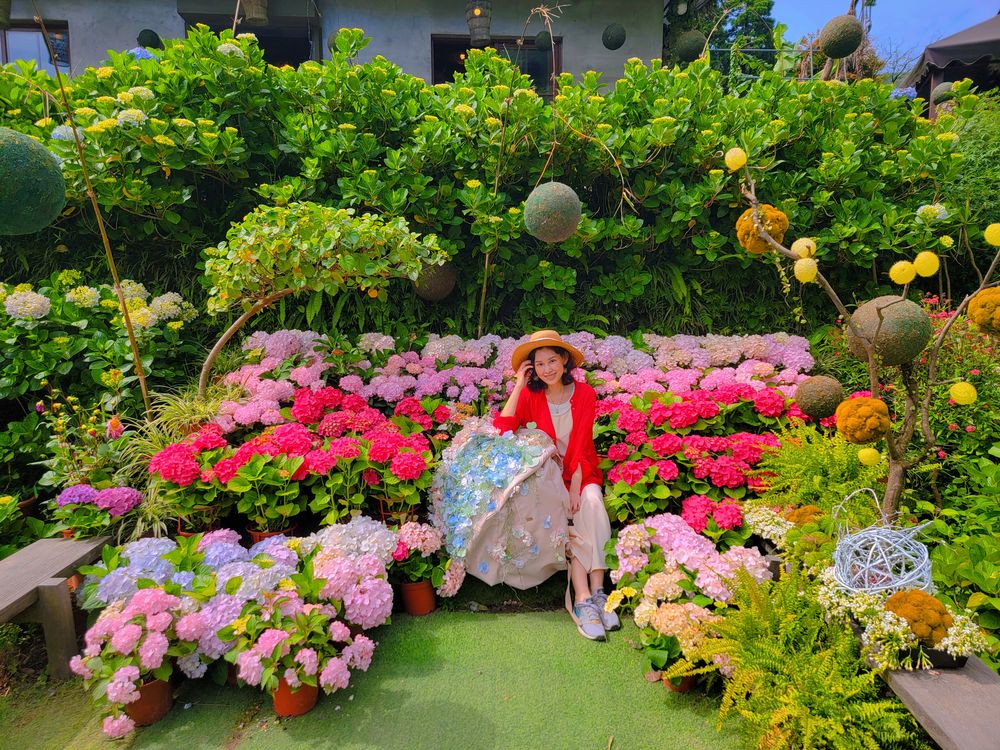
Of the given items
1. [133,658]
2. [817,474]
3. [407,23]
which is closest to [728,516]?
[817,474]

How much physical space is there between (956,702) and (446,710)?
1725 millimetres

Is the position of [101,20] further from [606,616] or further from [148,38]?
[606,616]

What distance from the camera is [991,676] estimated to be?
182cm

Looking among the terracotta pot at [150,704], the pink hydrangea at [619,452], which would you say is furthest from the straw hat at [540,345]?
the terracotta pot at [150,704]

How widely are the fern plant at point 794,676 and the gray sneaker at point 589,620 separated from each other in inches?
19.7

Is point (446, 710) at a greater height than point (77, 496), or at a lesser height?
lesser

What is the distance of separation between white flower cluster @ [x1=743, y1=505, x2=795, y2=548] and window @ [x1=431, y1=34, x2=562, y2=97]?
7.03 m

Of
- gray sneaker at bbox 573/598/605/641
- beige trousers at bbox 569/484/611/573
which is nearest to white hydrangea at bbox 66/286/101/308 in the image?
beige trousers at bbox 569/484/611/573

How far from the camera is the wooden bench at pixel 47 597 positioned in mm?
2471

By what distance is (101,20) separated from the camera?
25.5ft

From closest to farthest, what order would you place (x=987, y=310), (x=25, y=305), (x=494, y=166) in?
(x=987, y=310) < (x=25, y=305) < (x=494, y=166)

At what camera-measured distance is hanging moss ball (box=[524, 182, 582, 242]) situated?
3506mm

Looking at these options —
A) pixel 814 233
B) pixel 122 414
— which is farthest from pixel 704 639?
pixel 814 233

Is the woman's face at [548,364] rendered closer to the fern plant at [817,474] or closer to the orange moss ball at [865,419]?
the fern plant at [817,474]
